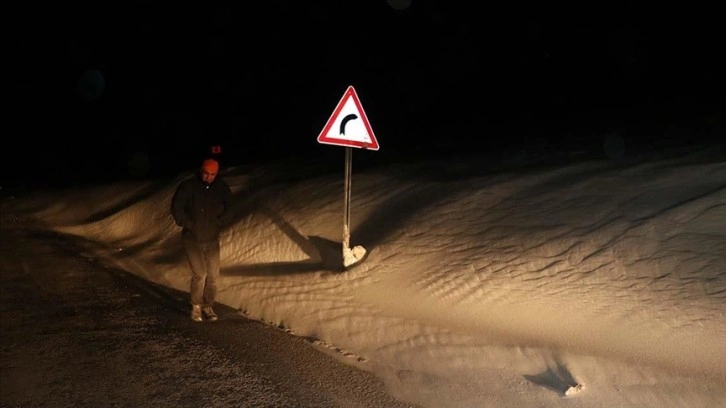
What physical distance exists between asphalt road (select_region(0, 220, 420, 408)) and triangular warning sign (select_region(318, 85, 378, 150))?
2220 millimetres

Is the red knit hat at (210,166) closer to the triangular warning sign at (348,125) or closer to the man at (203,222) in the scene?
the man at (203,222)

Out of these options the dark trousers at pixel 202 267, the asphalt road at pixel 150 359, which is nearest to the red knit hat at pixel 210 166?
the dark trousers at pixel 202 267

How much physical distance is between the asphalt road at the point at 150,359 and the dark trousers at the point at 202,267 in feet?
0.89

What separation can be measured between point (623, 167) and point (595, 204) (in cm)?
240

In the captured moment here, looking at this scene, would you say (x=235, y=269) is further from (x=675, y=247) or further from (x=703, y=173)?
(x=703, y=173)

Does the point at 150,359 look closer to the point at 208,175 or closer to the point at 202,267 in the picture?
the point at 202,267

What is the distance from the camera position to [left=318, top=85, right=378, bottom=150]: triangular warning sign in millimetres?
7250

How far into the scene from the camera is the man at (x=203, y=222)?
6.87m

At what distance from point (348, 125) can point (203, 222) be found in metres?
1.94

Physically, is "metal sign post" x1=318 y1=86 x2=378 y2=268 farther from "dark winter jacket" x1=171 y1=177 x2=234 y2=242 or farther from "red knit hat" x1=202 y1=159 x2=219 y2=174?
"dark winter jacket" x1=171 y1=177 x2=234 y2=242

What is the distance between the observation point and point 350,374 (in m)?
5.38

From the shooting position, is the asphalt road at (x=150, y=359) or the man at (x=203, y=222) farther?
the man at (x=203, y=222)

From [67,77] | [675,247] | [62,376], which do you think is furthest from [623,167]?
[67,77]

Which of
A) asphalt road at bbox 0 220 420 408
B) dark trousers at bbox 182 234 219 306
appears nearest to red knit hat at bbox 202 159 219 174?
dark trousers at bbox 182 234 219 306
